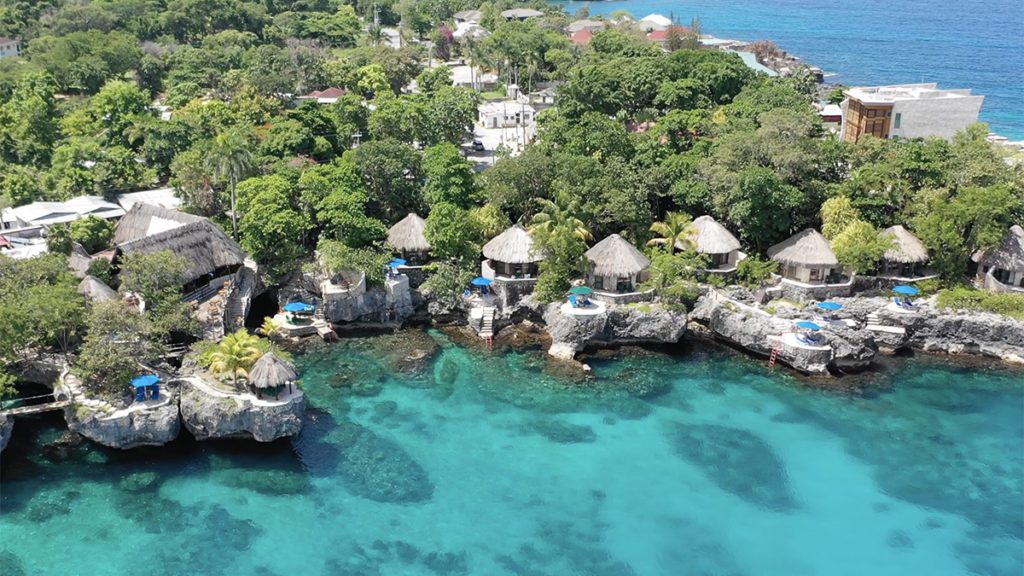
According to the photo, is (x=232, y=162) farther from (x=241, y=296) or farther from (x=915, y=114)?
(x=915, y=114)

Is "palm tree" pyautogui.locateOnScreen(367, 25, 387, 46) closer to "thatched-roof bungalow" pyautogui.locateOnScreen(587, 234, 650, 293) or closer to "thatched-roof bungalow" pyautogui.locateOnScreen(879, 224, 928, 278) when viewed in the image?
"thatched-roof bungalow" pyautogui.locateOnScreen(587, 234, 650, 293)

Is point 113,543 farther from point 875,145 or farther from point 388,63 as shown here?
point 388,63

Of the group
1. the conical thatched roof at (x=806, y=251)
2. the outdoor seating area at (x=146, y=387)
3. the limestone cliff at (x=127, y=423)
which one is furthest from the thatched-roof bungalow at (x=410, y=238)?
the conical thatched roof at (x=806, y=251)

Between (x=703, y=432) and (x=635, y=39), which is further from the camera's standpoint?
(x=635, y=39)

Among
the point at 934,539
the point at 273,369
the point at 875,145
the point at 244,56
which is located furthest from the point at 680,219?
the point at 244,56

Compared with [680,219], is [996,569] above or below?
below

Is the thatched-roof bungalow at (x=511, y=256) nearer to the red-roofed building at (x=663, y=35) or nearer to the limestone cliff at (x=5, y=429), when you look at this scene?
the limestone cliff at (x=5, y=429)

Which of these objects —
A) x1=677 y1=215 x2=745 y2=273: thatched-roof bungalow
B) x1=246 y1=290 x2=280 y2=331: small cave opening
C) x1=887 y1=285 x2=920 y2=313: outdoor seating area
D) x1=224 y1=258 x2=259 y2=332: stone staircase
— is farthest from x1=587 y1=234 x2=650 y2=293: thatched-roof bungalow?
x1=224 y1=258 x2=259 y2=332: stone staircase
